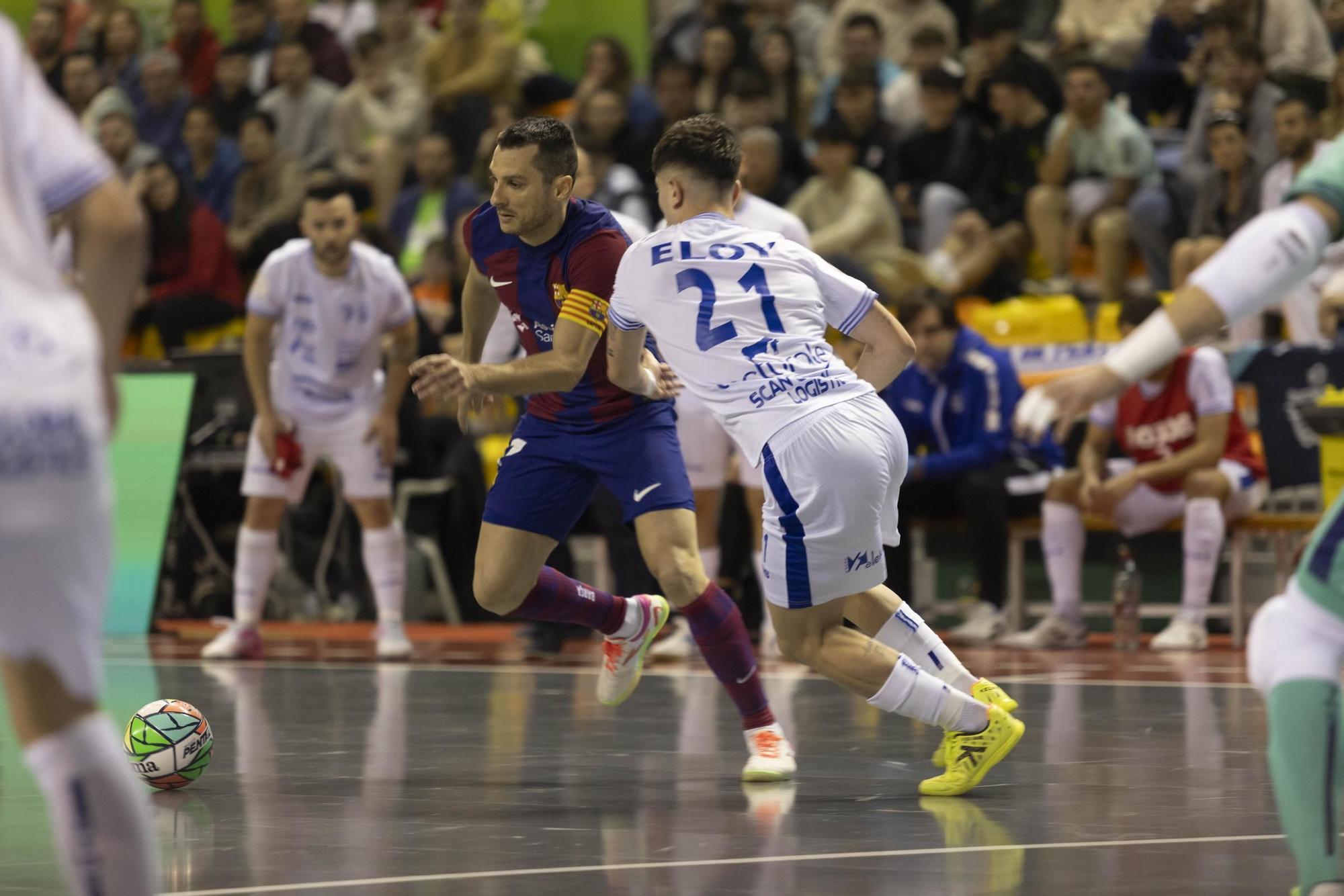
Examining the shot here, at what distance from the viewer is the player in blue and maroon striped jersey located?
6.21 m

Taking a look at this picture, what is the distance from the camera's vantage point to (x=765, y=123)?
13.6 metres

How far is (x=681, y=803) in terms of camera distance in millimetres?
5586

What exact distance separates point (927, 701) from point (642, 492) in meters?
1.35

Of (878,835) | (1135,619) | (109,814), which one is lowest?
(1135,619)

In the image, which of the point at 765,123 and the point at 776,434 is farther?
the point at 765,123

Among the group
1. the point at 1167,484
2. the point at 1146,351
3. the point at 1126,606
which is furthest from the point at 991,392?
the point at 1146,351

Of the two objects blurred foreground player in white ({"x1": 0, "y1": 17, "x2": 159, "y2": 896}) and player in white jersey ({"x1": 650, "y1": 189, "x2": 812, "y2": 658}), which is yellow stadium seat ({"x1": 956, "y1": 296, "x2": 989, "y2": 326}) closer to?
player in white jersey ({"x1": 650, "y1": 189, "x2": 812, "y2": 658})

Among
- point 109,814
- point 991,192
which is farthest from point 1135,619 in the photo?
point 109,814

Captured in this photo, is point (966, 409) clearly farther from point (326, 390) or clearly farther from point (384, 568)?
point (326, 390)

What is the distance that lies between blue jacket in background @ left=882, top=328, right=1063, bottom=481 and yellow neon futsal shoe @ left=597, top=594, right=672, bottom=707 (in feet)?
13.8

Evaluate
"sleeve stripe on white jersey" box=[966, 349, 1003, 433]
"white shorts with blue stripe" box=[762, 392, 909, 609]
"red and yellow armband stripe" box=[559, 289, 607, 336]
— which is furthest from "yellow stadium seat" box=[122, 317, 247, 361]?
"white shorts with blue stripe" box=[762, 392, 909, 609]

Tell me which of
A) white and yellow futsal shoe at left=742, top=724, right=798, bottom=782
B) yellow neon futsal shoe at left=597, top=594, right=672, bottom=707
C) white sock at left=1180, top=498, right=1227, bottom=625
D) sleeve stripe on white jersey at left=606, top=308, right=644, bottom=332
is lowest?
white sock at left=1180, top=498, right=1227, bottom=625

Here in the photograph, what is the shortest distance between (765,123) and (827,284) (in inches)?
318

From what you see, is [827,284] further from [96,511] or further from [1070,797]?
[96,511]
